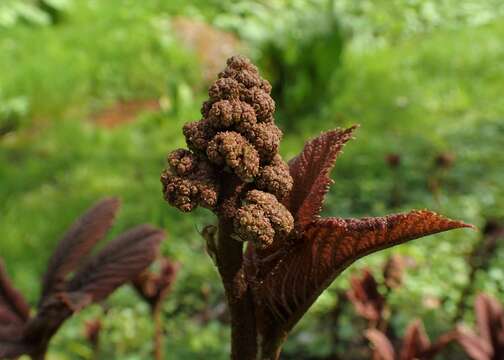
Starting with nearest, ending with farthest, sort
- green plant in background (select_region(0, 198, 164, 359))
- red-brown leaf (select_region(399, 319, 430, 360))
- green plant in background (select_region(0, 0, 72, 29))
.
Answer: green plant in background (select_region(0, 198, 164, 359)) < red-brown leaf (select_region(399, 319, 430, 360)) < green plant in background (select_region(0, 0, 72, 29))

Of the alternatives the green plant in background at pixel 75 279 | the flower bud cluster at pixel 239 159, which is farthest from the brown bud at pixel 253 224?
the green plant in background at pixel 75 279

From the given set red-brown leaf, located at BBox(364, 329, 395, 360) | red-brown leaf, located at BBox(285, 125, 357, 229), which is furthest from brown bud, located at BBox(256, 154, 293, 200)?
red-brown leaf, located at BBox(364, 329, 395, 360)

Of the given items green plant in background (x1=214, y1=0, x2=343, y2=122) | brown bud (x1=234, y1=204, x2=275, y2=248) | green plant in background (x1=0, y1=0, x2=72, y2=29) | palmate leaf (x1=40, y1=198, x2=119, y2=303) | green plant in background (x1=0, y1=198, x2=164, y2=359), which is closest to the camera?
brown bud (x1=234, y1=204, x2=275, y2=248)

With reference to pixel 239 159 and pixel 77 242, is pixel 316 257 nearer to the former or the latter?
pixel 239 159

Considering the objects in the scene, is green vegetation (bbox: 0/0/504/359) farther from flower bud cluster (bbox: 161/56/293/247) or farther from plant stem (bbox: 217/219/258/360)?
flower bud cluster (bbox: 161/56/293/247)

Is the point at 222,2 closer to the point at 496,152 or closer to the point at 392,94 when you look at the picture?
the point at 392,94

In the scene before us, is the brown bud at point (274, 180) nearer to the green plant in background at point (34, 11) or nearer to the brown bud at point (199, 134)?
the brown bud at point (199, 134)
